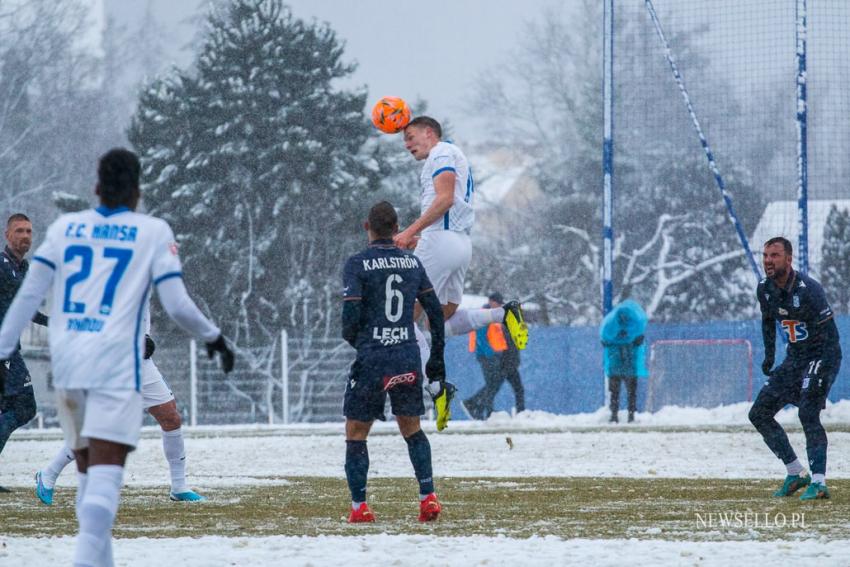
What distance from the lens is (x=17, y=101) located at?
5534cm

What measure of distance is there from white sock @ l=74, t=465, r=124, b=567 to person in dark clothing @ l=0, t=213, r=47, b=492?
5.01 m

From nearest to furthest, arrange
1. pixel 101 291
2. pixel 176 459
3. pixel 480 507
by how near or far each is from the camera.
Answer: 1. pixel 101 291
2. pixel 480 507
3. pixel 176 459

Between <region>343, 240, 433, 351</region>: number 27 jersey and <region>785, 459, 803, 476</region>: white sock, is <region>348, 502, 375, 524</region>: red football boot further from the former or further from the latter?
<region>785, 459, 803, 476</region>: white sock

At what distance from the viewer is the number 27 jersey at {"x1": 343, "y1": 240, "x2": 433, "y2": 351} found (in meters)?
9.06

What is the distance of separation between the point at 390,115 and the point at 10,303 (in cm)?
366

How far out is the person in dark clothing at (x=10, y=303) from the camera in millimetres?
12070

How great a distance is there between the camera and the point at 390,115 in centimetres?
1139

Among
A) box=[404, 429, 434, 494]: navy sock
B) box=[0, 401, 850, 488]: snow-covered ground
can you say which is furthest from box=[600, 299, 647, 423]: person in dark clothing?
box=[404, 429, 434, 494]: navy sock

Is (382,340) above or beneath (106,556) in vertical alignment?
above

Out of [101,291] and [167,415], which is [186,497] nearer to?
[167,415]

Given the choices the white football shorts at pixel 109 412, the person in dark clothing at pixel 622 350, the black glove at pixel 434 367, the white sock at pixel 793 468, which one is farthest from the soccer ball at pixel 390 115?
the person in dark clothing at pixel 622 350

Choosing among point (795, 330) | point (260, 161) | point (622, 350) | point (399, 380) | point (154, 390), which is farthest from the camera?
point (260, 161)

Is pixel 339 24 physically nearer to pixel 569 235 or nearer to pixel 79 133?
pixel 79 133

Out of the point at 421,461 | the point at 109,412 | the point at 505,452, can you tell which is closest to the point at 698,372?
the point at 505,452
